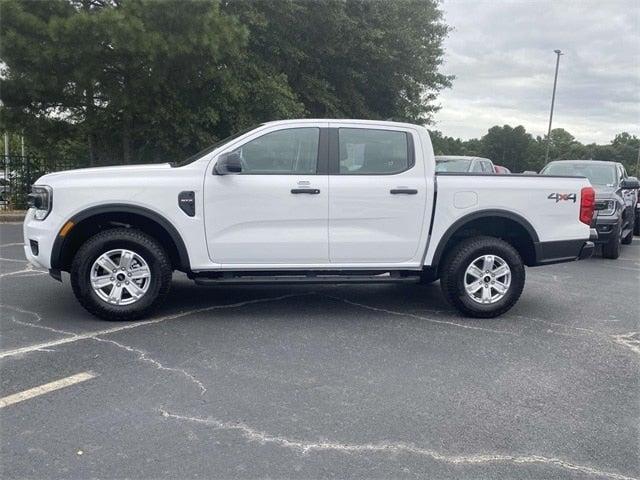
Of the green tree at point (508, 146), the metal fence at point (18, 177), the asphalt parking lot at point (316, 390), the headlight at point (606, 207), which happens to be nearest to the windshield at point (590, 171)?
the headlight at point (606, 207)

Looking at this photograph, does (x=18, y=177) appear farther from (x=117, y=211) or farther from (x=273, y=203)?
(x=273, y=203)

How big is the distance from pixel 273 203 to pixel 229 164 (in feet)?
1.75

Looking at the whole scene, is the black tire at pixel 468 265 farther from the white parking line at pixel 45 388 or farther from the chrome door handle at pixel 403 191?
the white parking line at pixel 45 388

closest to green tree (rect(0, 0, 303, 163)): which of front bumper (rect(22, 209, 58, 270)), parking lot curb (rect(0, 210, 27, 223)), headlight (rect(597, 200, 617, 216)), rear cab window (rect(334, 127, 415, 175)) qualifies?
parking lot curb (rect(0, 210, 27, 223))

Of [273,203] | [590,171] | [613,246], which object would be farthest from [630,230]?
[273,203]

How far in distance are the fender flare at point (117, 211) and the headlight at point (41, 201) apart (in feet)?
0.84

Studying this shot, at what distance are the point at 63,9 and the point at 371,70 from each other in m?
9.62

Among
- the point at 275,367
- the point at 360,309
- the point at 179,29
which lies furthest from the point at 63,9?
the point at 275,367

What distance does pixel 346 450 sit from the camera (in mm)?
3213

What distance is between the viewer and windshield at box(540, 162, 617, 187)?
1139 cm

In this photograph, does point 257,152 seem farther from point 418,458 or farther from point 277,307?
point 418,458

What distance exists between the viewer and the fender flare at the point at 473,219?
5738 mm

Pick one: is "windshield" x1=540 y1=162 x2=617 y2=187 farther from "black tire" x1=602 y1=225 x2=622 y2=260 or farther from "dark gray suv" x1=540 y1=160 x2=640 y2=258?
"black tire" x1=602 y1=225 x2=622 y2=260

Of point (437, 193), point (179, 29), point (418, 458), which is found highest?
point (179, 29)
